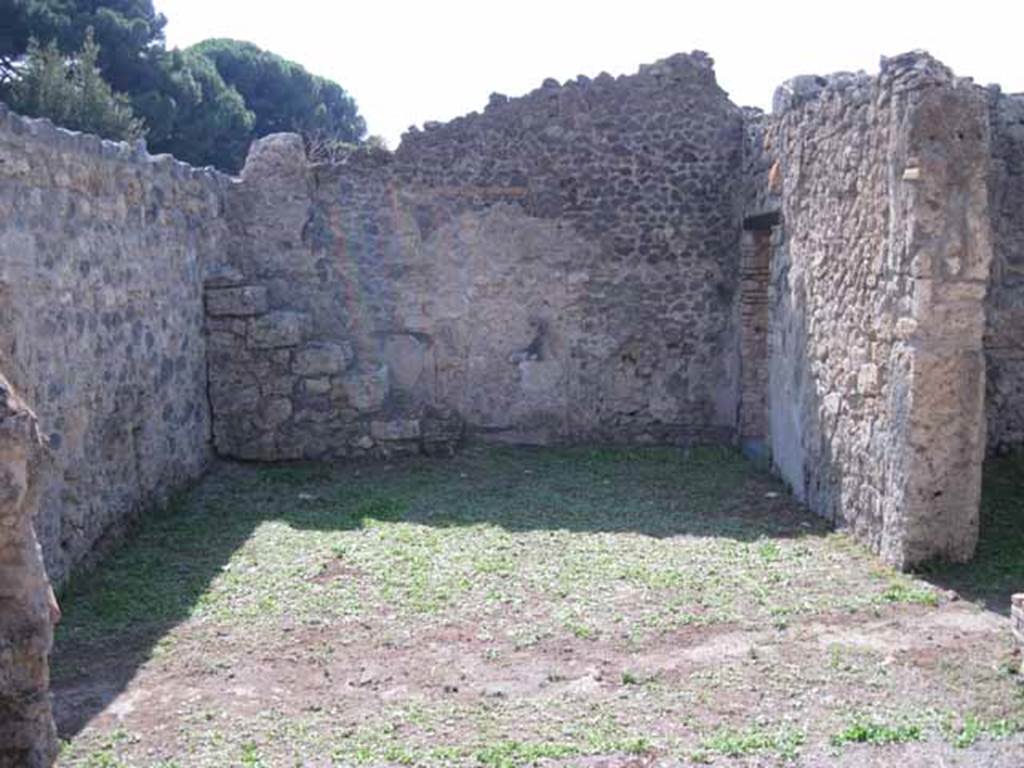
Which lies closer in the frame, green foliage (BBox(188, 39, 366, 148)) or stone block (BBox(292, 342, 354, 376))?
stone block (BBox(292, 342, 354, 376))

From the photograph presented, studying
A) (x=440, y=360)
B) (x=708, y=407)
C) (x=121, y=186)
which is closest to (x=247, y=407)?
(x=440, y=360)

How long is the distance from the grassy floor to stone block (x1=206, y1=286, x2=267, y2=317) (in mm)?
2061

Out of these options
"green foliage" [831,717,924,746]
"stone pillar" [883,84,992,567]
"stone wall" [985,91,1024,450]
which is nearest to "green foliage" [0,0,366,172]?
"stone wall" [985,91,1024,450]

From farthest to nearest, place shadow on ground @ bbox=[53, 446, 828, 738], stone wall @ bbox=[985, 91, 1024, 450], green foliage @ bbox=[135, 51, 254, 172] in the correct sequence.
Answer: green foliage @ bbox=[135, 51, 254, 172] < stone wall @ bbox=[985, 91, 1024, 450] < shadow on ground @ bbox=[53, 446, 828, 738]

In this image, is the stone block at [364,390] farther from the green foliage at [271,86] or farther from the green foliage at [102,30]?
the green foliage at [271,86]

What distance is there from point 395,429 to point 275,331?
1.41m

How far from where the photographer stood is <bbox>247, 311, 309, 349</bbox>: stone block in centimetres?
1043

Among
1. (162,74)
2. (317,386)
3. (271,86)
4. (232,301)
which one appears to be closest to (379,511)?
(317,386)

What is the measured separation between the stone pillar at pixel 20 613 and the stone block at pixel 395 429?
6847mm

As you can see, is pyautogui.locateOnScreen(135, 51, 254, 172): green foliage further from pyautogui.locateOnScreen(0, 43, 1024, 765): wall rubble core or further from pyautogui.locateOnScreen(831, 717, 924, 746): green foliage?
pyautogui.locateOnScreen(831, 717, 924, 746): green foliage

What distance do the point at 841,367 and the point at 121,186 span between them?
17.0ft

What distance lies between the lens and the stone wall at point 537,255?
1109 cm

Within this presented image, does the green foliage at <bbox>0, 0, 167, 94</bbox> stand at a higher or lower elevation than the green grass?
higher

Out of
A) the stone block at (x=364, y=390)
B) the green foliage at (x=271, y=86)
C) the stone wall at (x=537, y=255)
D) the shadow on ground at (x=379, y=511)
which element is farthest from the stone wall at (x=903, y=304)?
the green foliage at (x=271, y=86)
